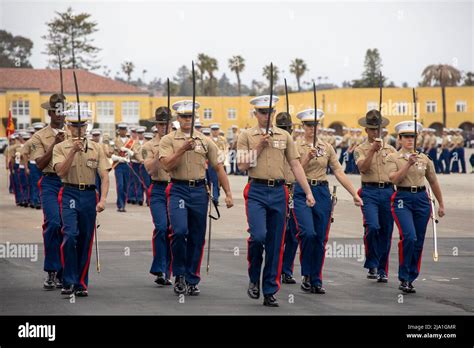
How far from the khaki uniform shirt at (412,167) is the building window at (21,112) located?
306ft

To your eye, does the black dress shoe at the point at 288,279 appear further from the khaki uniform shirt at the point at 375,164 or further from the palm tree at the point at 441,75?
the palm tree at the point at 441,75

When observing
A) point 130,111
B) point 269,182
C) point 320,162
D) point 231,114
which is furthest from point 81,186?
point 231,114

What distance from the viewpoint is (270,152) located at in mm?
12180

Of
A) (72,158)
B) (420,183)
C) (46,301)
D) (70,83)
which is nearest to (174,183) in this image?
(72,158)

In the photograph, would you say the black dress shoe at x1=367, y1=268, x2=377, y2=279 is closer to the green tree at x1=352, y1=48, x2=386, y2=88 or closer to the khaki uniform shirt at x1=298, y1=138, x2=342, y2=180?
the khaki uniform shirt at x1=298, y1=138, x2=342, y2=180

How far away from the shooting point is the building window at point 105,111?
357 feet

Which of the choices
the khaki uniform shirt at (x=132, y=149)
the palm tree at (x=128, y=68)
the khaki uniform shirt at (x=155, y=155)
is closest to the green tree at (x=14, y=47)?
the palm tree at (x=128, y=68)

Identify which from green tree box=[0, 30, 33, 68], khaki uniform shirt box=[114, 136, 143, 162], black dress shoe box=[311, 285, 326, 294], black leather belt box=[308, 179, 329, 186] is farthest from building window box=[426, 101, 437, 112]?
black dress shoe box=[311, 285, 326, 294]

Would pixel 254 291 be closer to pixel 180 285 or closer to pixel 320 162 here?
pixel 180 285

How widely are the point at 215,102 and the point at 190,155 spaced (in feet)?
324

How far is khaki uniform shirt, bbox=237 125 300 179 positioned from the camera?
39.7ft

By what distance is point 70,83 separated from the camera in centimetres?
10294
